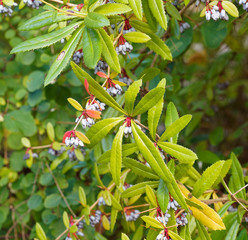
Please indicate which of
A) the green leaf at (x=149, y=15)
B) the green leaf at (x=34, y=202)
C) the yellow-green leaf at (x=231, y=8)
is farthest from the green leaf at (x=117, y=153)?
the green leaf at (x=34, y=202)

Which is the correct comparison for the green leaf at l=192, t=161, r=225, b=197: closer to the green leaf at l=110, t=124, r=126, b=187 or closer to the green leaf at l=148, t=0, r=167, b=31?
the green leaf at l=110, t=124, r=126, b=187

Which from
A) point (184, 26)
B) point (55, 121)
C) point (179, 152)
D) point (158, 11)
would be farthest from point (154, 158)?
point (55, 121)

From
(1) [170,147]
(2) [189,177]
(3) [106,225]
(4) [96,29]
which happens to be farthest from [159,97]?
(3) [106,225]

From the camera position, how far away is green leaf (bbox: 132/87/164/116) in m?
0.88

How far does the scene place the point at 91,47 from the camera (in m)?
0.91

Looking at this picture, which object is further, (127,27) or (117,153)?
(127,27)

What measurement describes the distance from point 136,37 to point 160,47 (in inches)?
4.5

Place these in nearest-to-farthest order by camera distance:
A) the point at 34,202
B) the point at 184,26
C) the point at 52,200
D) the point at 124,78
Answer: the point at 124,78, the point at 184,26, the point at 52,200, the point at 34,202

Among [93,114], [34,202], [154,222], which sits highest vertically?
[93,114]

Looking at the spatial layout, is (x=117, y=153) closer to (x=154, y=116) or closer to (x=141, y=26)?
(x=154, y=116)

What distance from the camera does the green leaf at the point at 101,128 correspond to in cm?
93

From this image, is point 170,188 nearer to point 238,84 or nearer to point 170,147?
point 170,147

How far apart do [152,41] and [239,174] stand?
0.57 metres

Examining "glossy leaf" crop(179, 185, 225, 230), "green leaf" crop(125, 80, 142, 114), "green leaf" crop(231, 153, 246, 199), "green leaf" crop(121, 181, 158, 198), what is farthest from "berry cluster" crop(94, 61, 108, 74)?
"green leaf" crop(231, 153, 246, 199)
